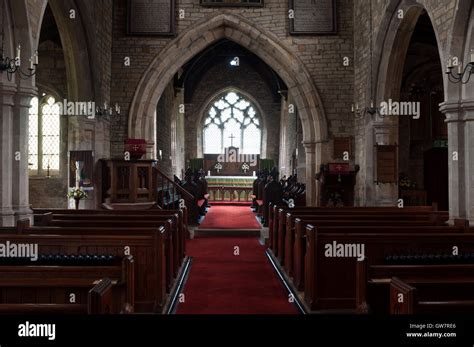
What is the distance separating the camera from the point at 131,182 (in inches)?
397

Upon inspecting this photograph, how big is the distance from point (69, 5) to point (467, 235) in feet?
27.4

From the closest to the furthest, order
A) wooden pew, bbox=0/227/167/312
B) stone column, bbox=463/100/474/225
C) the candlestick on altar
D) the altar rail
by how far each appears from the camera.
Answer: wooden pew, bbox=0/227/167/312 → stone column, bbox=463/100/474/225 → the candlestick on altar → the altar rail

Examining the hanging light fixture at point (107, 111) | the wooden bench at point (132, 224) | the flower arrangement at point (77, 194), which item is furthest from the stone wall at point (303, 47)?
the wooden bench at point (132, 224)

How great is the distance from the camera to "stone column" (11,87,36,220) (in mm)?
6418

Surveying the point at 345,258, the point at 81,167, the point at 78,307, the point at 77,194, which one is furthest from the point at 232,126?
the point at 78,307

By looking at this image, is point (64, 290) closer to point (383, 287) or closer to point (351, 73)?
point (383, 287)

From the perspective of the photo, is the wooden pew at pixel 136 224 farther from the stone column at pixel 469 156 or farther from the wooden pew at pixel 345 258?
the stone column at pixel 469 156

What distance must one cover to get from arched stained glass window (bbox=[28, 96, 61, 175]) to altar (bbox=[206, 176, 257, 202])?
6551 mm

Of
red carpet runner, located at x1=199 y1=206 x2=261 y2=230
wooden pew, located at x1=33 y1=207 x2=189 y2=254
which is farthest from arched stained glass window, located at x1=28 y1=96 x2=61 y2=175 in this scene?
wooden pew, located at x1=33 y1=207 x2=189 y2=254

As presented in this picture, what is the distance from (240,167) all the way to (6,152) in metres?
14.5

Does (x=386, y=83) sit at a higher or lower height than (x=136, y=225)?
higher

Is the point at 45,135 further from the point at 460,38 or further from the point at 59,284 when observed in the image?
the point at 59,284

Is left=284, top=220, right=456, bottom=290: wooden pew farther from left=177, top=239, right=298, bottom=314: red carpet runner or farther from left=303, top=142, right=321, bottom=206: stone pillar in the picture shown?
left=303, top=142, right=321, bottom=206: stone pillar

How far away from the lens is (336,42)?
12492 mm
